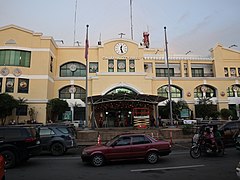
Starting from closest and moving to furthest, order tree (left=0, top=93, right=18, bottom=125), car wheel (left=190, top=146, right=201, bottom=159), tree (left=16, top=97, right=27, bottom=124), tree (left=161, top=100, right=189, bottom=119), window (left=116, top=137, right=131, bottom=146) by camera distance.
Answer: window (left=116, top=137, right=131, bottom=146) → car wheel (left=190, top=146, right=201, bottom=159) → tree (left=0, top=93, right=18, bottom=125) → tree (left=16, top=97, right=27, bottom=124) → tree (left=161, top=100, right=189, bottom=119)

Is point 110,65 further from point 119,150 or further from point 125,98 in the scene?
point 119,150

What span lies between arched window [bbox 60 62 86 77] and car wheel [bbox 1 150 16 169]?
27.7 m

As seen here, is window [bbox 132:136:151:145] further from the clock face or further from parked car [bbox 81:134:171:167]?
the clock face

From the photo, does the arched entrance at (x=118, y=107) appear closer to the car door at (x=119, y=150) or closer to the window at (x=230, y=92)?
the car door at (x=119, y=150)

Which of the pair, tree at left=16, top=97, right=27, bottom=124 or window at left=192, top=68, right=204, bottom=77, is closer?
tree at left=16, top=97, right=27, bottom=124

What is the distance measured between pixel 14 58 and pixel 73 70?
378 inches

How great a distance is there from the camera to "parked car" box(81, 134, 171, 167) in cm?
916

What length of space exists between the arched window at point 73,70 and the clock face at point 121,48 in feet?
21.7

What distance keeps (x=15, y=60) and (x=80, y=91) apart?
10.8 meters

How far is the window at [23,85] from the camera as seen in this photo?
1182 inches

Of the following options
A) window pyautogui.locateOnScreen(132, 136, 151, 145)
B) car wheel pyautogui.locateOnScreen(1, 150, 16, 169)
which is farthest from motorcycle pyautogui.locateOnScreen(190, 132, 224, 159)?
car wheel pyautogui.locateOnScreen(1, 150, 16, 169)

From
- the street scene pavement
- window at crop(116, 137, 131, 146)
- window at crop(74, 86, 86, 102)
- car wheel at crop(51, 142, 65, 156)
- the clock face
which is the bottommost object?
the street scene pavement

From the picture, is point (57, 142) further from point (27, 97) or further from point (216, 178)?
point (27, 97)

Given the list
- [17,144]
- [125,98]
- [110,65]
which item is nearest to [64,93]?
[110,65]
